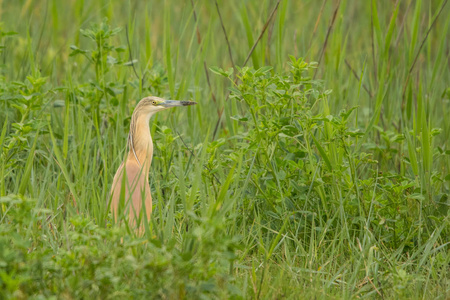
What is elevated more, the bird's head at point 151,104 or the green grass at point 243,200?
the bird's head at point 151,104

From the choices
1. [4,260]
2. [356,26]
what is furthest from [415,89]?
[4,260]

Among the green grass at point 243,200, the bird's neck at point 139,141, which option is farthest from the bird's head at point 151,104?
the green grass at point 243,200

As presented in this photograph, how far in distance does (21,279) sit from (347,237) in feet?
5.28

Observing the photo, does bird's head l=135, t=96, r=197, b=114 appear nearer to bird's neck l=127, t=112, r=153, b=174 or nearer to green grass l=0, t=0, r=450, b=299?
bird's neck l=127, t=112, r=153, b=174

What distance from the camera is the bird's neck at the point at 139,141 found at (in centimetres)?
344

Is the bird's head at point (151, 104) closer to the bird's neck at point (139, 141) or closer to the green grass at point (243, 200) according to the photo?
the bird's neck at point (139, 141)

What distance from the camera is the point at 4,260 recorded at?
7.03 feet

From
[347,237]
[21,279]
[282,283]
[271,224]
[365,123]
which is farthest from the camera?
[365,123]

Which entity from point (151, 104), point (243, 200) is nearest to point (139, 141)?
point (151, 104)

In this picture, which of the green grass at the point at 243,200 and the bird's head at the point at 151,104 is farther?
the bird's head at the point at 151,104

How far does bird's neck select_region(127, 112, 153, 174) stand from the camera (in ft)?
11.3

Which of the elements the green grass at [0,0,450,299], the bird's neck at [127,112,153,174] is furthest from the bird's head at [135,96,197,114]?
the green grass at [0,0,450,299]

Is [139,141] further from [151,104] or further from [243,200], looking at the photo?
[243,200]

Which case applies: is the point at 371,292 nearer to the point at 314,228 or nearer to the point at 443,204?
the point at 314,228
